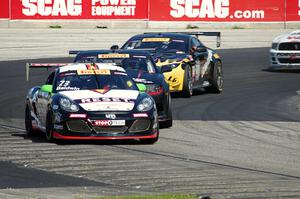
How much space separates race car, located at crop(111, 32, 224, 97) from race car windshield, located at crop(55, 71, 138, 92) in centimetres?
527

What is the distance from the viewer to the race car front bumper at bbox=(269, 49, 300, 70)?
27.0 m

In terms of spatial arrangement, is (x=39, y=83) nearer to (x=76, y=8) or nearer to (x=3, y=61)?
(x=3, y=61)

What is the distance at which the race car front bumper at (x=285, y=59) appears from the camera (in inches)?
1065

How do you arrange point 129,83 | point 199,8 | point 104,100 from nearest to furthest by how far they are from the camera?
point 104,100
point 129,83
point 199,8

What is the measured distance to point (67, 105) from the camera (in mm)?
14133

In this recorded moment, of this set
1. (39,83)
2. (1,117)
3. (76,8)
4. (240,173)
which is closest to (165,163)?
(240,173)

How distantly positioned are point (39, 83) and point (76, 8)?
33.6 feet

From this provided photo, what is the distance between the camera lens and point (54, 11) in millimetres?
34375

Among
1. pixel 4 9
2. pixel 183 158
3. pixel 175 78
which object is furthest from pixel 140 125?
pixel 4 9

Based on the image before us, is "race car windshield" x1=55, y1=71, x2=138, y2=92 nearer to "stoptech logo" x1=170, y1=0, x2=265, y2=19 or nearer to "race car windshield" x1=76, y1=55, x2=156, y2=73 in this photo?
"race car windshield" x1=76, y1=55, x2=156, y2=73

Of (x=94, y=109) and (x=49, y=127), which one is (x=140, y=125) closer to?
(x=94, y=109)

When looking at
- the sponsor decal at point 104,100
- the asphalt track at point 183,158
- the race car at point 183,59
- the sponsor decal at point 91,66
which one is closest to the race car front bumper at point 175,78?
the race car at point 183,59

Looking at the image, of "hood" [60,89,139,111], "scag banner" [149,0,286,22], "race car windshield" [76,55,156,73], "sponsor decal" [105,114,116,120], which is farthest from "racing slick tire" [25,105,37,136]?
"scag banner" [149,0,286,22]

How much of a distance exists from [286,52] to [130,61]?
33.2 feet
